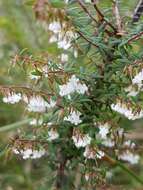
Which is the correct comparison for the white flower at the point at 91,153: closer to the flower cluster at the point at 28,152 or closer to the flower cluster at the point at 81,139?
the flower cluster at the point at 81,139

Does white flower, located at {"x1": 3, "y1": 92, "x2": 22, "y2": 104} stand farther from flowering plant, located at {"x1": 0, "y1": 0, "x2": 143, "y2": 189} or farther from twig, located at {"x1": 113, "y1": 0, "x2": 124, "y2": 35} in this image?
twig, located at {"x1": 113, "y1": 0, "x2": 124, "y2": 35}

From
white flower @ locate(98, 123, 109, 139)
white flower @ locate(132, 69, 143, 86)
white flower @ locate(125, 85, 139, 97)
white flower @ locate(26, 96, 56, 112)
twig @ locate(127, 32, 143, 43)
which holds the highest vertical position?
twig @ locate(127, 32, 143, 43)

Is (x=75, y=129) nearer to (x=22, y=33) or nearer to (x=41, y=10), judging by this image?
(x=41, y=10)

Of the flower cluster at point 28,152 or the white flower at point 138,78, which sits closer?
the white flower at point 138,78

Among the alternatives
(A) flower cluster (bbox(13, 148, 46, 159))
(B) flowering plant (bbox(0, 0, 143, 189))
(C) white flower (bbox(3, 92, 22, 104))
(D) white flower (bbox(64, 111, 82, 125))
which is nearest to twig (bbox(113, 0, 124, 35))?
(B) flowering plant (bbox(0, 0, 143, 189))

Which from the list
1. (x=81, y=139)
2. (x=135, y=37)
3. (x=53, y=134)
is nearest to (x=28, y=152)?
(x=53, y=134)

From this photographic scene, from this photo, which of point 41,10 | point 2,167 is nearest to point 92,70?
point 41,10

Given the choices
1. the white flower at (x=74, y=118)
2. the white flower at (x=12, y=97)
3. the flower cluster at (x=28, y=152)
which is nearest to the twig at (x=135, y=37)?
the white flower at (x=74, y=118)

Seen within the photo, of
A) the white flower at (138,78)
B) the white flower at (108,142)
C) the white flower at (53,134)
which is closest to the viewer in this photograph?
the white flower at (138,78)
